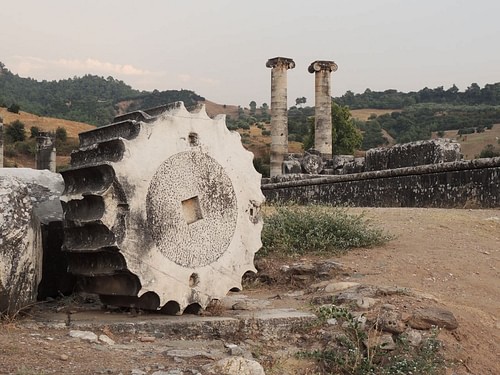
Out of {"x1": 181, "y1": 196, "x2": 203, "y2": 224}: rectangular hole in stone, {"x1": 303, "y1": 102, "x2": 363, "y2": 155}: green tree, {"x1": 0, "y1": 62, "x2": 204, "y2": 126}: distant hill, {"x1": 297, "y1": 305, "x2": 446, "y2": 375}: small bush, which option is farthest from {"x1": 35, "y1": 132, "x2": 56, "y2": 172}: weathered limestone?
{"x1": 0, "y1": 62, "x2": 204, "y2": 126}: distant hill

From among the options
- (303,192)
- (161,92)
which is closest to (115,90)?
(161,92)

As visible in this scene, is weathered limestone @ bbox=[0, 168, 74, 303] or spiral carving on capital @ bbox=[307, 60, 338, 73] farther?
spiral carving on capital @ bbox=[307, 60, 338, 73]

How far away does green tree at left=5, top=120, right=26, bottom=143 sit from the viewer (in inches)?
1918

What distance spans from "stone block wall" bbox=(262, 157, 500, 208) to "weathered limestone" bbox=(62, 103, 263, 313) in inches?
269

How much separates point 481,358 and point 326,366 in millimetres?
1208

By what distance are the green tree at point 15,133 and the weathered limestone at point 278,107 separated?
92.6ft

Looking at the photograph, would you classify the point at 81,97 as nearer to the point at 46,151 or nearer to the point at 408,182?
the point at 46,151

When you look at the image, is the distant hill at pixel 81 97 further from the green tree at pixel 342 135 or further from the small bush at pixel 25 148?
the green tree at pixel 342 135

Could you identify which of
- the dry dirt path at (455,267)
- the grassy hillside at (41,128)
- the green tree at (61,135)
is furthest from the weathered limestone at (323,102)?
the green tree at (61,135)

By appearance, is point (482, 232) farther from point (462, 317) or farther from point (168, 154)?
point (168, 154)

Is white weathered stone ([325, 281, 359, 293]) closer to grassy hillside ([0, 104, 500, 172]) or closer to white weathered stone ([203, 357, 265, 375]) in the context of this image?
white weathered stone ([203, 357, 265, 375])

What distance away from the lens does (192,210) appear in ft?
16.0

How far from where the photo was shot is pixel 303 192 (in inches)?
609

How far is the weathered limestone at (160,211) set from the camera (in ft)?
14.3
